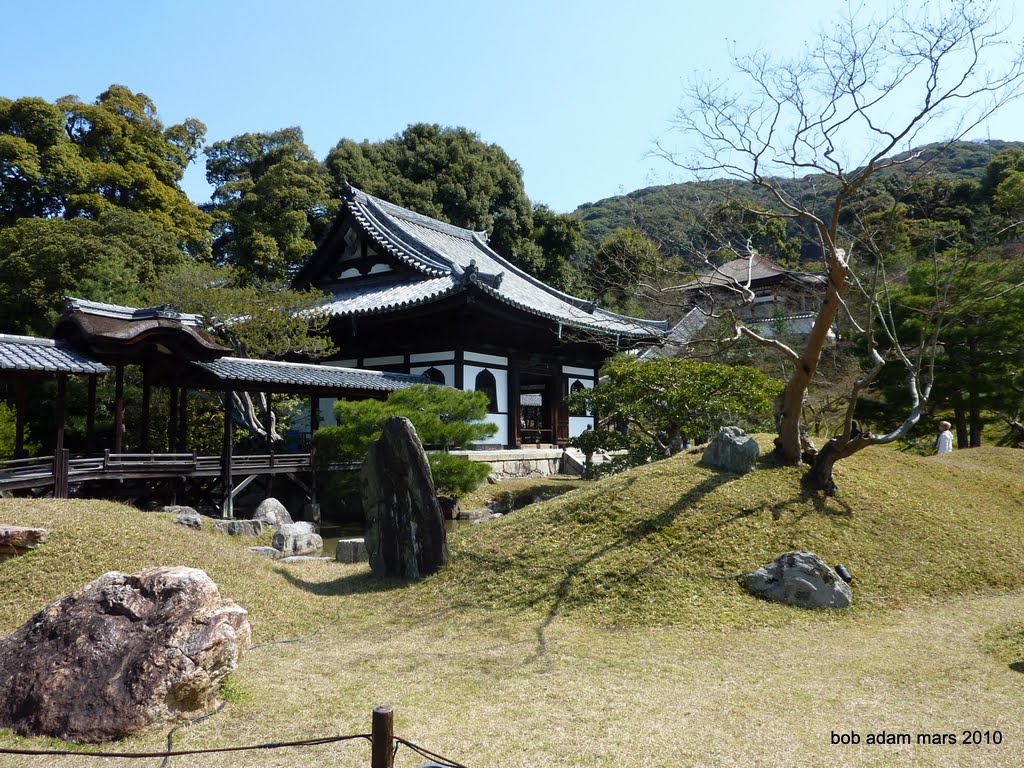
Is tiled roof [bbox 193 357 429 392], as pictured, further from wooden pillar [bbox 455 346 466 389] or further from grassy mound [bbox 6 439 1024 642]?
grassy mound [bbox 6 439 1024 642]

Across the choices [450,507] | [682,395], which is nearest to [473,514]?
[450,507]

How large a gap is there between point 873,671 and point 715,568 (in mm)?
2413

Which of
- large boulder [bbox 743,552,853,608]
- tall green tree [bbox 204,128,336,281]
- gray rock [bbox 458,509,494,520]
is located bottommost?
gray rock [bbox 458,509,494,520]

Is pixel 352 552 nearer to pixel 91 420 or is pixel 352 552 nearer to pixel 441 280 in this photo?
pixel 91 420

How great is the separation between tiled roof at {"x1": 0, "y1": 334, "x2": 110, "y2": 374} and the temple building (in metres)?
7.93

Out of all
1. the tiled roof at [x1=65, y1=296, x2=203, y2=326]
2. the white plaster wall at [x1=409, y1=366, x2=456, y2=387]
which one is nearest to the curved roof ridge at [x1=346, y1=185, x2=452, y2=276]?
the white plaster wall at [x1=409, y1=366, x2=456, y2=387]

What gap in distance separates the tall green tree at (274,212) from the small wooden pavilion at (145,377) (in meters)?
14.6

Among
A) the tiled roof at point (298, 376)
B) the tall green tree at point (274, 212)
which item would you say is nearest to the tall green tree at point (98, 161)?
the tall green tree at point (274, 212)

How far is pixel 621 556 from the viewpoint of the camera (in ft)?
26.5

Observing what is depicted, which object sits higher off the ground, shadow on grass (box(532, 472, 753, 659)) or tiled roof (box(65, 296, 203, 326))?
tiled roof (box(65, 296, 203, 326))

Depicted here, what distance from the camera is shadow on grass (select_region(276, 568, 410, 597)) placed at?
27.0ft

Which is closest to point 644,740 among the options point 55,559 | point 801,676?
point 801,676

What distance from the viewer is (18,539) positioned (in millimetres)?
6824

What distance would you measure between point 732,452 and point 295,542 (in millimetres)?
Answer: 6662
